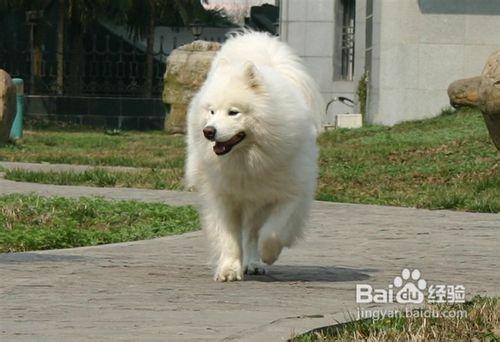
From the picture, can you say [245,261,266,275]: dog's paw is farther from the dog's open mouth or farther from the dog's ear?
the dog's ear

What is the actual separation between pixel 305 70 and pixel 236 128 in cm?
105

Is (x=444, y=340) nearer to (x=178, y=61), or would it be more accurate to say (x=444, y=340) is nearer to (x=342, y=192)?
(x=342, y=192)

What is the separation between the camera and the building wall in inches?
1013

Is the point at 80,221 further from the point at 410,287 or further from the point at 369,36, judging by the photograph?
the point at 369,36

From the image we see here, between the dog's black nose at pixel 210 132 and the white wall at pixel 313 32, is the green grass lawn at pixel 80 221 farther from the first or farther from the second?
the white wall at pixel 313 32

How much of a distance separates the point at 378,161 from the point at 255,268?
987 cm

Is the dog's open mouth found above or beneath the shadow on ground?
above

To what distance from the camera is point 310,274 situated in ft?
25.7

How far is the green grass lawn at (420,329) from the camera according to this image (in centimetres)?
532

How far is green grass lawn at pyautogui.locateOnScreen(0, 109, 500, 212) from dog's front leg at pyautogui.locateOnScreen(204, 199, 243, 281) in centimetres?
482

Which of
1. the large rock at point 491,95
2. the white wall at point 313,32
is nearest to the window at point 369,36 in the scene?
the white wall at point 313,32

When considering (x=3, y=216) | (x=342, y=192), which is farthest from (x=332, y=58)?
(x=3, y=216)

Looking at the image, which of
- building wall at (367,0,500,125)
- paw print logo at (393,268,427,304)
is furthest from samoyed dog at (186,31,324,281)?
building wall at (367,0,500,125)

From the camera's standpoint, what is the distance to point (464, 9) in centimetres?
2569
